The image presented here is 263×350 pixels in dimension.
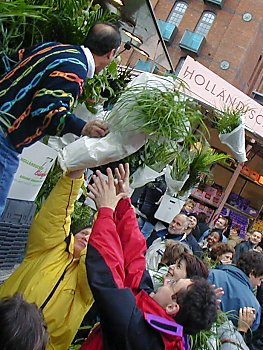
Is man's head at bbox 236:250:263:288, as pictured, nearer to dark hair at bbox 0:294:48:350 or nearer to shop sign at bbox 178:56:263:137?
dark hair at bbox 0:294:48:350

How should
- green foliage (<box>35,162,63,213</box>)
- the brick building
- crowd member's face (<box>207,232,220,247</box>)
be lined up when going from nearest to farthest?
green foliage (<box>35,162,63,213</box>) < crowd member's face (<box>207,232,220,247</box>) < the brick building

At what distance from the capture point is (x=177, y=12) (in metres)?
23.2

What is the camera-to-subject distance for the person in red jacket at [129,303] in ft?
6.06

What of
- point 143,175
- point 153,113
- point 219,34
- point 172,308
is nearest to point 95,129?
point 153,113

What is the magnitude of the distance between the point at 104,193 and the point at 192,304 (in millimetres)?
595

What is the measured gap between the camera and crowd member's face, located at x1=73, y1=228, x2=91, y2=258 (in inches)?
101

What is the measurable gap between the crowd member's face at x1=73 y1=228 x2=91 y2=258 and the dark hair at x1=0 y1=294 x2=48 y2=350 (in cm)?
106

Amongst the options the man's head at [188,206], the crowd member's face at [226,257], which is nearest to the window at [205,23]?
the man's head at [188,206]

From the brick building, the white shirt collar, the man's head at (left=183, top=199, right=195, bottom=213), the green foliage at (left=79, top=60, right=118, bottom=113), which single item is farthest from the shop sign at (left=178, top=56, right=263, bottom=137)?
the brick building

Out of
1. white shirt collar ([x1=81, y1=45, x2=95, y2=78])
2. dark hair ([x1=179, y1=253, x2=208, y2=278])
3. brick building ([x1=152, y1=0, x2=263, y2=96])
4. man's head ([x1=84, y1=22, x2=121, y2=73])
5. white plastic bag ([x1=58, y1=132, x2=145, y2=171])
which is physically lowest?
dark hair ([x1=179, y1=253, x2=208, y2=278])

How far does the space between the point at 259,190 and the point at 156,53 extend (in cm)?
826

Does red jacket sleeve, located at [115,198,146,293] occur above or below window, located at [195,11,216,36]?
below

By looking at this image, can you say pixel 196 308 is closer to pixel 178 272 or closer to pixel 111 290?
pixel 111 290

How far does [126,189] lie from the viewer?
232 cm
